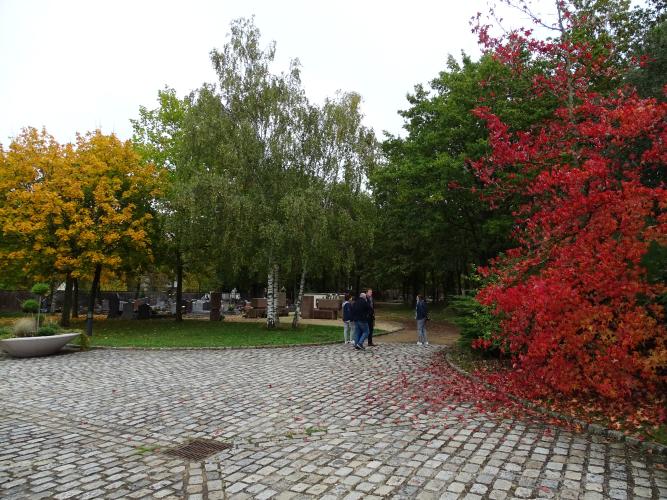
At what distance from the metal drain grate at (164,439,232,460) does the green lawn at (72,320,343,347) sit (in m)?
9.71

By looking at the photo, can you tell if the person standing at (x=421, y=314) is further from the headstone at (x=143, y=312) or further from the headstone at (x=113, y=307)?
the headstone at (x=113, y=307)

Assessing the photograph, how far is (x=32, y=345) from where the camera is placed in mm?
13273

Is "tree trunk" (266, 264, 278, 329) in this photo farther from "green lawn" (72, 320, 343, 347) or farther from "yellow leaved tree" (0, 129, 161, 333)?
"yellow leaved tree" (0, 129, 161, 333)

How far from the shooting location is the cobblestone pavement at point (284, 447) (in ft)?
14.6

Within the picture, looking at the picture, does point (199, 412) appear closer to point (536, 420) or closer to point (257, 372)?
point (257, 372)

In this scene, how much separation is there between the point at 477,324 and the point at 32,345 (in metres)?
12.7

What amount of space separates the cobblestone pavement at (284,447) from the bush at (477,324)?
328 cm

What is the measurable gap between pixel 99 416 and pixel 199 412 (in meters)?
1.51

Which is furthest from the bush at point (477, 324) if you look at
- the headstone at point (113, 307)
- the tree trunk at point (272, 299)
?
the headstone at point (113, 307)

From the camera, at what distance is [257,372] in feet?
35.4

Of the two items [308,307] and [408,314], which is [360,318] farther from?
[408,314]

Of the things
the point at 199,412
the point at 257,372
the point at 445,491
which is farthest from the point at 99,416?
the point at 445,491

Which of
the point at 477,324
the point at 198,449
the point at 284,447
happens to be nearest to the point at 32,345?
the point at 198,449

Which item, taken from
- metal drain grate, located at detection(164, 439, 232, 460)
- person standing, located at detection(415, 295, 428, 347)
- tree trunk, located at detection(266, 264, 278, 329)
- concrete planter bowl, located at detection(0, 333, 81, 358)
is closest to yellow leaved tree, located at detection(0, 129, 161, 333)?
concrete planter bowl, located at detection(0, 333, 81, 358)
